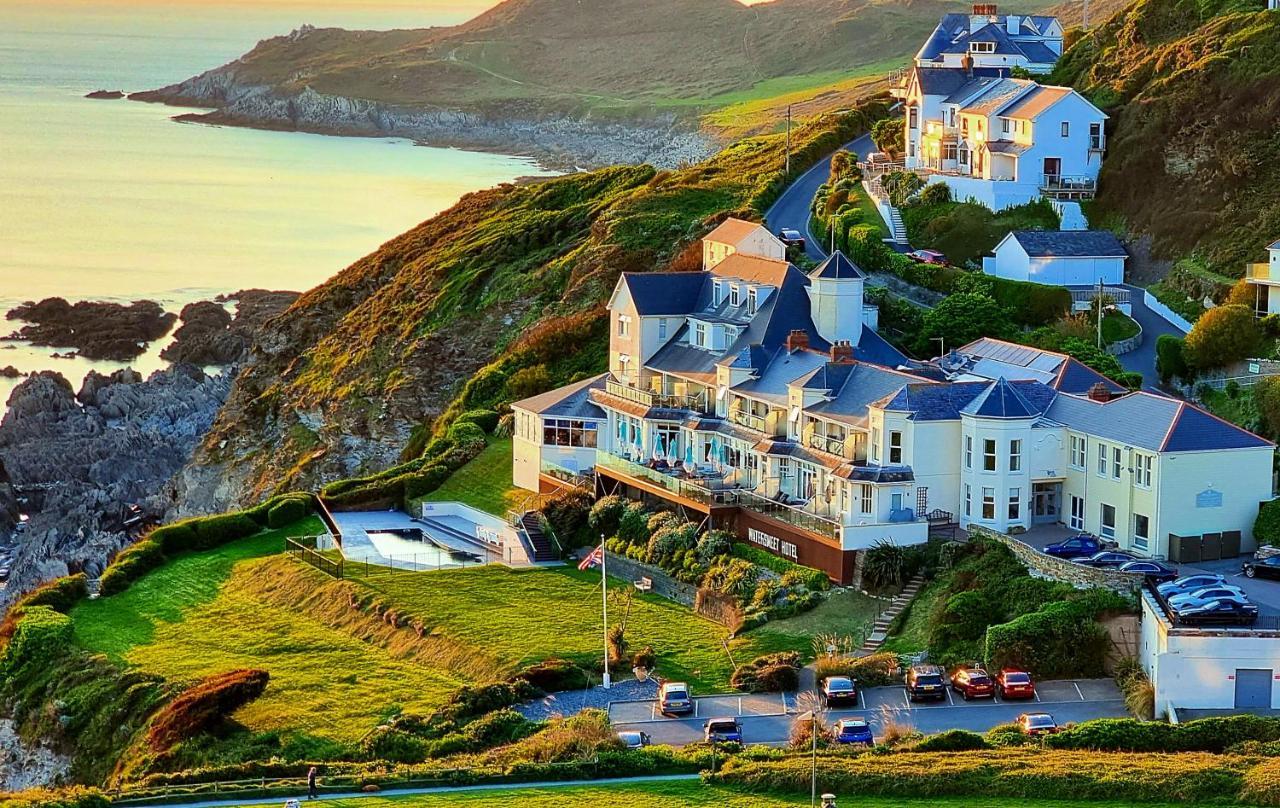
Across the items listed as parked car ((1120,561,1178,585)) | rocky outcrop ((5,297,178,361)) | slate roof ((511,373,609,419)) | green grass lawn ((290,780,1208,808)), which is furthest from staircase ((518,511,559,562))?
rocky outcrop ((5,297,178,361))

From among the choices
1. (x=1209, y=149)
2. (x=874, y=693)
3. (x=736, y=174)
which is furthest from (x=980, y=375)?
(x=736, y=174)

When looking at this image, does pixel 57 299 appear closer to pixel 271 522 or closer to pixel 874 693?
pixel 271 522

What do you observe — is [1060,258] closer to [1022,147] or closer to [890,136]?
[1022,147]

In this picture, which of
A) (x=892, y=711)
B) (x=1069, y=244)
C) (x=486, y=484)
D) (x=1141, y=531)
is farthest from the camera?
(x=1069, y=244)

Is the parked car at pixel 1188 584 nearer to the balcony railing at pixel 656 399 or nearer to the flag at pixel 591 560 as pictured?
the flag at pixel 591 560

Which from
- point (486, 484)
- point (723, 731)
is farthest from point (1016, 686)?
point (486, 484)

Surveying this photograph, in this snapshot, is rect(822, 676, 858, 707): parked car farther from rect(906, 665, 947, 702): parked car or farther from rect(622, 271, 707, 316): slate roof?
rect(622, 271, 707, 316): slate roof

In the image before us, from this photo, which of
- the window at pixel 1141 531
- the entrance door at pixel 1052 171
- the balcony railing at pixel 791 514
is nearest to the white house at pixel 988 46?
the entrance door at pixel 1052 171
